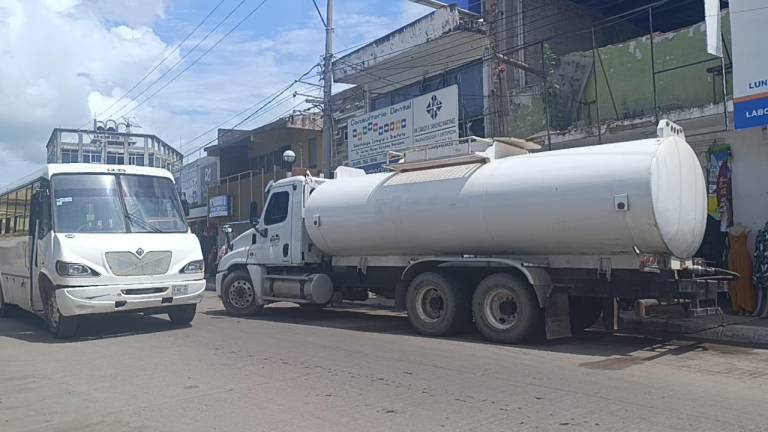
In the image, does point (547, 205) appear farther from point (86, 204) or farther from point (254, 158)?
point (254, 158)

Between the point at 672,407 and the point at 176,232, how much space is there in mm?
8355

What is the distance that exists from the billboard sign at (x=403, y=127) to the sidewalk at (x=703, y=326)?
26.1 feet

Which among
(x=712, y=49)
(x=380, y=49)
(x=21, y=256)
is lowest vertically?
(x=21, y=256)

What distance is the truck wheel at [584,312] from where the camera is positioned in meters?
10.7

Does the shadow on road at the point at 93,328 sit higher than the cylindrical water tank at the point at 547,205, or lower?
lower

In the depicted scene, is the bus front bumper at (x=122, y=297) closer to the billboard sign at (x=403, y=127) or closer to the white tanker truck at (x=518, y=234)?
the white tanker truck at (x=518, y=234)

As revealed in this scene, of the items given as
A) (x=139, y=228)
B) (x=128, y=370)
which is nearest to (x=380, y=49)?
(x=139, y=228)

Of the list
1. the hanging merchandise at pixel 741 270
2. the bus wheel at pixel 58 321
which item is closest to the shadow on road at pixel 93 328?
the bus wheel at pixel 58 321

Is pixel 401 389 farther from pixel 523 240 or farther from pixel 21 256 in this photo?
pixel 21 256

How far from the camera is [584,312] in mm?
10906

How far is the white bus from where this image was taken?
10.1m

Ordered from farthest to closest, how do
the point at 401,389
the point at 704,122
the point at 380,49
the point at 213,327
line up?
the point at 380,49, the point at 704,122, the point at 213,327, the point at 401,389

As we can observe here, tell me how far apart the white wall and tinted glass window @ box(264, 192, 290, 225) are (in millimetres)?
8938

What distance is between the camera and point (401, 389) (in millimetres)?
6809
